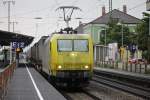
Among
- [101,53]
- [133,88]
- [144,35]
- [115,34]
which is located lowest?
[133,88]

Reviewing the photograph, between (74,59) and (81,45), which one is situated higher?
(81,45)

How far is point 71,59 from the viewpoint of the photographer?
26891 mm

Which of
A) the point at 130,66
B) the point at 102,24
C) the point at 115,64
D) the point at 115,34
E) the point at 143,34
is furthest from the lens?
the point at 102,24

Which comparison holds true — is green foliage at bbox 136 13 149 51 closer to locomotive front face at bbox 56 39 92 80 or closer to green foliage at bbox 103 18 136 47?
green foliage at bbox 103 18 136 47

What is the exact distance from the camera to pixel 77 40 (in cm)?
2770

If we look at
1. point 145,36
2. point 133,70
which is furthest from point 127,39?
point 133,70

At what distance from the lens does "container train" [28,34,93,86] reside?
26.5 meters

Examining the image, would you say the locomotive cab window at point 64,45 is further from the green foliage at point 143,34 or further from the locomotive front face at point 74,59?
the green foliage at point 143,34

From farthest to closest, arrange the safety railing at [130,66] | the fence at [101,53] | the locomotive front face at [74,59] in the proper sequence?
the fence at [101,53] → the safety railing at [130,66] → the locomotive front face at [74,59]

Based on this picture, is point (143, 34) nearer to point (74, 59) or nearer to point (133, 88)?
point (133, 88)

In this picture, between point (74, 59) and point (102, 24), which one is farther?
point (102, 24)

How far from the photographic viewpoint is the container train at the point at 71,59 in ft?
87.0

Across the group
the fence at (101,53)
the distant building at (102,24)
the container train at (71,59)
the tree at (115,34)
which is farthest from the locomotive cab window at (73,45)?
the distant building at (102,24)

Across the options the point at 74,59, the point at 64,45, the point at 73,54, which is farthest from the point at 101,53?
the point at 74,59
